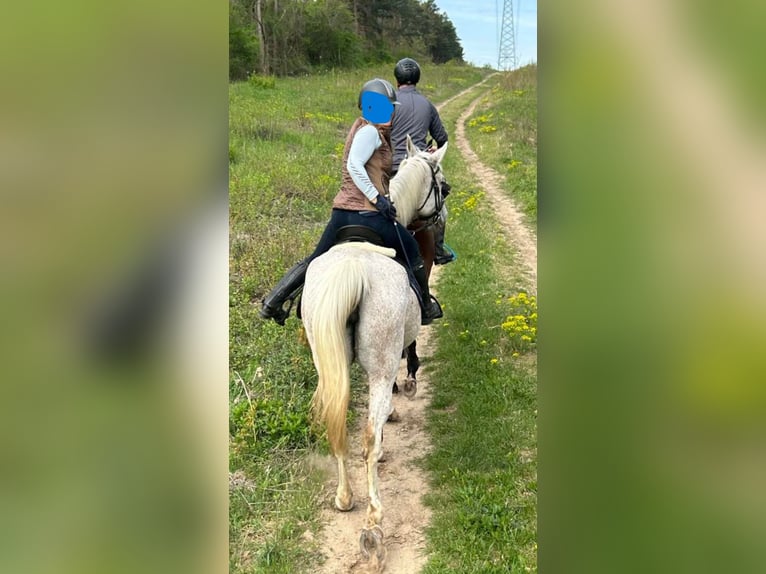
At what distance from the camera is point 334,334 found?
3.17 meters

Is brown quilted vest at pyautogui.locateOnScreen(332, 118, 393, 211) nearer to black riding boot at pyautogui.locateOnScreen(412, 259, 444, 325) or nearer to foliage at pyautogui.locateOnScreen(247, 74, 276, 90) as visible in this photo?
black riding boot at pyautogui.locateOnScreen(412, 259, 444, 325)

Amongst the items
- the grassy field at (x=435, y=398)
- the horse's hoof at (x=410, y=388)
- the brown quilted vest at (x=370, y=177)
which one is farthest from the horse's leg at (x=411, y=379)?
the brown quilted vest at (x=370, y=177)

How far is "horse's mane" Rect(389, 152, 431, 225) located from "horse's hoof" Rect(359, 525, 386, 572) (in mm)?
2518

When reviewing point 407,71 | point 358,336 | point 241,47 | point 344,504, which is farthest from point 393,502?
point 241,47

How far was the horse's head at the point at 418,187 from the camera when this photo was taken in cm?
454

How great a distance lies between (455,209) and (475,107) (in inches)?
596

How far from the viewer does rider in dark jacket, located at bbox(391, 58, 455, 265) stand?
541cm
